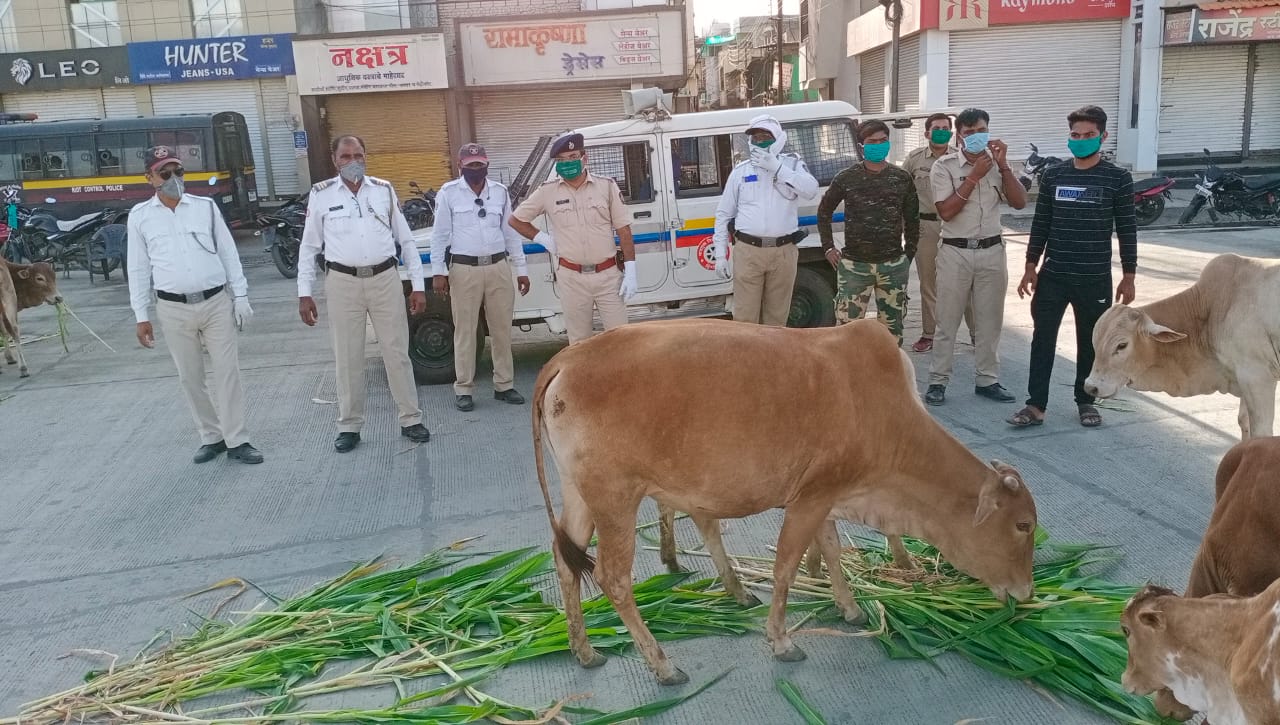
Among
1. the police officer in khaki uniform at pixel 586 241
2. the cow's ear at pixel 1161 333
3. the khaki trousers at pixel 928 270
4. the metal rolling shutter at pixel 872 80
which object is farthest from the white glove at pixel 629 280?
the metal rolling shutter at pixel 872 80

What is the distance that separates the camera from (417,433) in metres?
6.79

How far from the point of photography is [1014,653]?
3549 millimetres

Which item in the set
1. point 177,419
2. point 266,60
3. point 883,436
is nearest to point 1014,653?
point 883,436

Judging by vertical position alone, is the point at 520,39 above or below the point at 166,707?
above

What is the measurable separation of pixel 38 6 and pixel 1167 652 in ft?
96.8

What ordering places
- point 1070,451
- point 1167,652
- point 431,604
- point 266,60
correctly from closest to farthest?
point 1167,652
point 431,604
point 1070,451
point 266,60

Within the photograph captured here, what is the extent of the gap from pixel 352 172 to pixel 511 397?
2.08 m

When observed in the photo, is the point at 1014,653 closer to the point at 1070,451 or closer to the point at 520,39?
the point at 1070,451

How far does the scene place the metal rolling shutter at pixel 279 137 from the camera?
24.8 metres

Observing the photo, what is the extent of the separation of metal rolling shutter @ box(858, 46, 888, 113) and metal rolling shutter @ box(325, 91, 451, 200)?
426 inches

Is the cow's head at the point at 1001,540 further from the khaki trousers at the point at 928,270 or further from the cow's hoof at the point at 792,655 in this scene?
the khaki trousers at the point at 928,270

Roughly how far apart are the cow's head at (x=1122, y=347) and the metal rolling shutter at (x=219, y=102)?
77.3ft

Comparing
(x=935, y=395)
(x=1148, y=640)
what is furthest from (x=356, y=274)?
(x=1148, y=640)

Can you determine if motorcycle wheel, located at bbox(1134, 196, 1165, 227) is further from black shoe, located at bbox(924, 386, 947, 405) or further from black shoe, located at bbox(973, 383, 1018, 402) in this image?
black shoe, located at bbox(924, 386, 947, 405)
